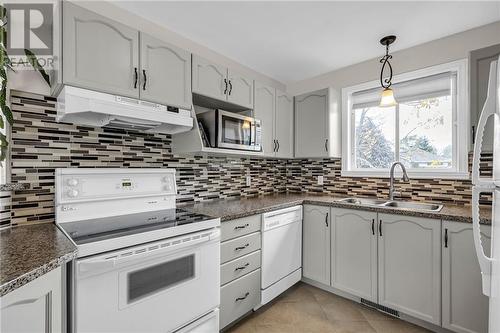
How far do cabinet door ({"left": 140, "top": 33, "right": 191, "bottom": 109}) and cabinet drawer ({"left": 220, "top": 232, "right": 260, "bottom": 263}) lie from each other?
107cm

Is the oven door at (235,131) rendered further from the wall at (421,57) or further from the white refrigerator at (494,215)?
the white refrigerator at (494,215)

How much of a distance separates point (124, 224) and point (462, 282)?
7.22ft

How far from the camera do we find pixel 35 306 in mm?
833

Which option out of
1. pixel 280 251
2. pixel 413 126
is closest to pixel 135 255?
pixel 280 251

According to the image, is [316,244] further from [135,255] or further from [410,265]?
[135,255]

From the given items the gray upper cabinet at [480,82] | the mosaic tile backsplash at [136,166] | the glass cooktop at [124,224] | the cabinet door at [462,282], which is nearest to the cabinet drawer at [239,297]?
the glass cooktop at [124,224]

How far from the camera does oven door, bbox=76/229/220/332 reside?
110 centimetres

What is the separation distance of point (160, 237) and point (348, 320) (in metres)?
1.64

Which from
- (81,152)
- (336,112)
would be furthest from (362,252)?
(81,152)

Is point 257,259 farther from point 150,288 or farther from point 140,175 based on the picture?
point 140,175

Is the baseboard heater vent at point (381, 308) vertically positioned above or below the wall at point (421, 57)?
below

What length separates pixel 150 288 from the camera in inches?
51.0

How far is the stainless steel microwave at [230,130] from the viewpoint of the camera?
199 cm

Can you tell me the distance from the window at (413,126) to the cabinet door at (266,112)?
35.0 inches
